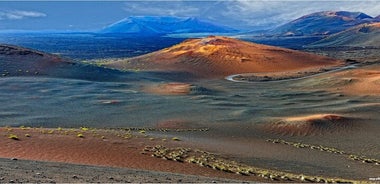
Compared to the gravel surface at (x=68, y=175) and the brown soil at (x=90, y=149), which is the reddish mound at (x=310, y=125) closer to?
the brown soil at (x=90, y=149)

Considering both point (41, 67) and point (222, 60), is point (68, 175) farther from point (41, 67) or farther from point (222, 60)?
point (222, 60)

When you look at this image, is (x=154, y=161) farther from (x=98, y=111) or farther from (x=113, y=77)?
(x=113, y=77)

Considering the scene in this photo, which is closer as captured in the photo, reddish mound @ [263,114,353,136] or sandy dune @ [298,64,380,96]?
reddish mound @ [263,114,353,136]

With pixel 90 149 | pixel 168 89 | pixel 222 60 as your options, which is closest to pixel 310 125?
pixel 90 149

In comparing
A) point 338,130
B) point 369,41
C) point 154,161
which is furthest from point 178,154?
point 369,41

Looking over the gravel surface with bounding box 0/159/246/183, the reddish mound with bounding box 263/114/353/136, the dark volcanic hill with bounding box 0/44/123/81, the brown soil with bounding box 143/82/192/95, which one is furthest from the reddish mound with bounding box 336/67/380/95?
the gravel surface with bounding box 0/159/246/183

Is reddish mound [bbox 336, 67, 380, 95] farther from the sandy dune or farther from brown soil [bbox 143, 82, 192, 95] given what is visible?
brown soil [bbox 143, 82, 192, 95]

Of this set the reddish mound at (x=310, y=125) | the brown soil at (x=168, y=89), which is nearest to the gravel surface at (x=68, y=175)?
the reddish mound at (x=310, y=125)
